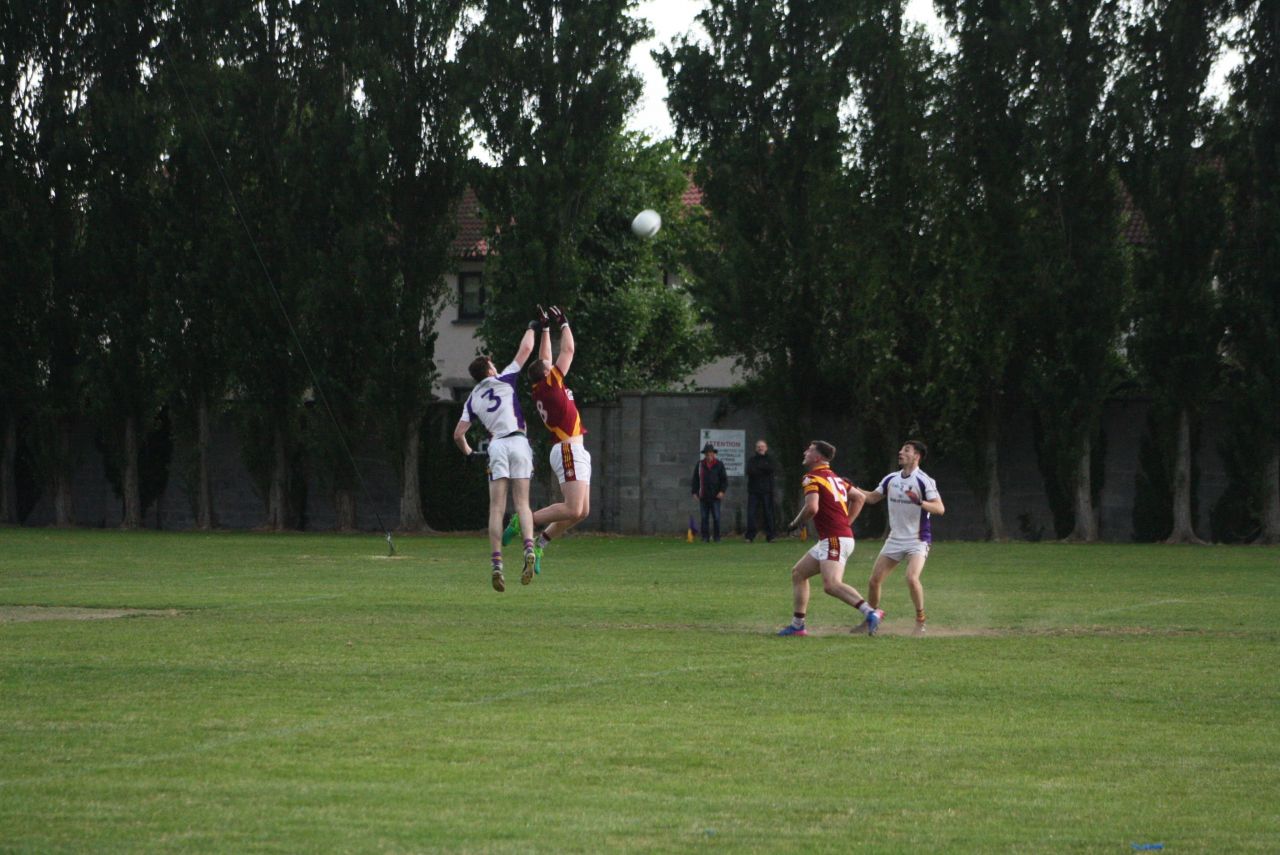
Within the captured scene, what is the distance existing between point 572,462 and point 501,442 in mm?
795

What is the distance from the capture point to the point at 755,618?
1869 centimetres

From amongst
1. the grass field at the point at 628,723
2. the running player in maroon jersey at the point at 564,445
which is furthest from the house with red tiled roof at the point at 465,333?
the running player in maroon jersey at the point at 564,445

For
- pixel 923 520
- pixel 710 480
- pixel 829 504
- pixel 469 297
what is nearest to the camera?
pixel 829 504

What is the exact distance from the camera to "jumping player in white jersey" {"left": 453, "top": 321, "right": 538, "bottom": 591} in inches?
694

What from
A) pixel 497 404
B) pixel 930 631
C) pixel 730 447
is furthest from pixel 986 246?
pixel 497 404

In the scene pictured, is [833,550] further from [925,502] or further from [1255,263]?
[1255,263]

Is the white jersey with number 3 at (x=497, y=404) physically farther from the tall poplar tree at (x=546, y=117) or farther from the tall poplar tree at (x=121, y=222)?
the tall poplar tree at (x=121, y=222)

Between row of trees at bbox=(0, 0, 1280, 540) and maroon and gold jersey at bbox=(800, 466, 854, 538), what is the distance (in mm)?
22538

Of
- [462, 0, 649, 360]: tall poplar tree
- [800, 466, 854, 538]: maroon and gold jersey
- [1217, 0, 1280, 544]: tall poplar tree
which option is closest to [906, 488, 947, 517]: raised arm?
[800, 466, 854, 538]: maroon and gold jersey

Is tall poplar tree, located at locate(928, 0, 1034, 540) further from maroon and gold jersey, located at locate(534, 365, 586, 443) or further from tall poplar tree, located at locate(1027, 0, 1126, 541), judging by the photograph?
maroon and gold jersey, located at locate(534, 365, 586, 443)

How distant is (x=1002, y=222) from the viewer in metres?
39.5

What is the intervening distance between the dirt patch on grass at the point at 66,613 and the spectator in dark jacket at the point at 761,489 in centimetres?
1962

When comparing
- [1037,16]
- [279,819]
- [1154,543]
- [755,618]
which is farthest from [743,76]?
[279,819]

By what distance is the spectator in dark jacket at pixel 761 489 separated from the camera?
37.2 meters
